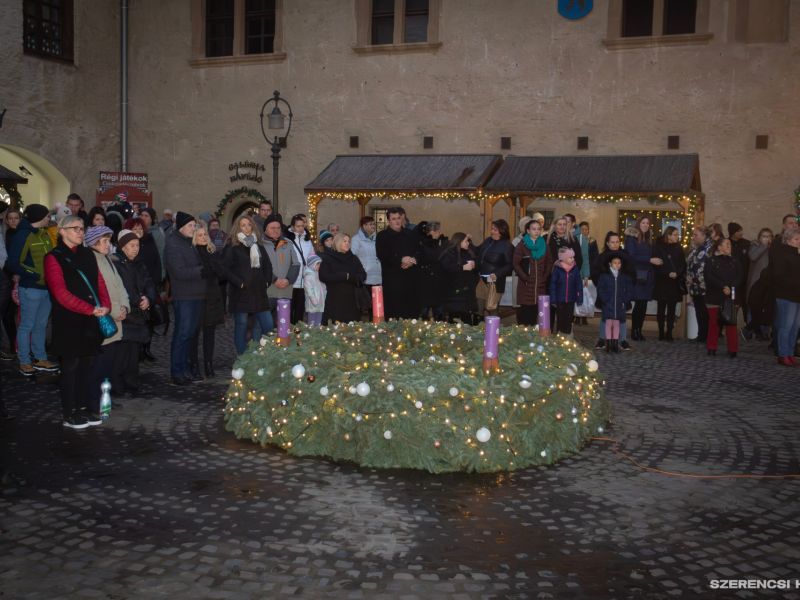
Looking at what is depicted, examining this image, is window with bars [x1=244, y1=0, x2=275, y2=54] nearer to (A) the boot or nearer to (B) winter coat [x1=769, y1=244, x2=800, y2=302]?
(A) the boot

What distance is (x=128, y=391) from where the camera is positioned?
9.60 m

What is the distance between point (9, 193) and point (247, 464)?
57.5ft

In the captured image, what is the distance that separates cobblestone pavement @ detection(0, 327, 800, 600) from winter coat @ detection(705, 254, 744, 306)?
15.7 ft

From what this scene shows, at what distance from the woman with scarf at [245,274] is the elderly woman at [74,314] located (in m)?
2.55

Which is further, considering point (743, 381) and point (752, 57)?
point (752, 57)

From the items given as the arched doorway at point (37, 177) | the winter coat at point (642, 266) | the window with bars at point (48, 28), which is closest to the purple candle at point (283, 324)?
the winter coat at point (642, 266)

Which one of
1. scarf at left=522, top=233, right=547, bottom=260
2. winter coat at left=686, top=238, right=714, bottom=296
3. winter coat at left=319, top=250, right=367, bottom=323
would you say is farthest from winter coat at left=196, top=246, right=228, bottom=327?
winter coat at left=686, top=238, right=714, bottom=296

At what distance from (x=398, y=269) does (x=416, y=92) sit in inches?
422

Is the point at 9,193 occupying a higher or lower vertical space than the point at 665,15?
lower

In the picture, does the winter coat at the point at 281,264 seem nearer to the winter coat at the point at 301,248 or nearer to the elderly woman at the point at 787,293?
the winter coat at the point at 301,248

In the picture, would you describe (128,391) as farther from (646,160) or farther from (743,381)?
(646,160)

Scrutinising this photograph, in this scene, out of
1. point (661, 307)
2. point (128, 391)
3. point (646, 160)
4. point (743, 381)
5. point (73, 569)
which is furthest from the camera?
point (646, 160)

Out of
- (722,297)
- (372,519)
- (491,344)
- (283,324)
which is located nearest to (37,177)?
(722,297)

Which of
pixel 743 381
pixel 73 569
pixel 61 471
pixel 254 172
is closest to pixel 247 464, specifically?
pixel 61 471
